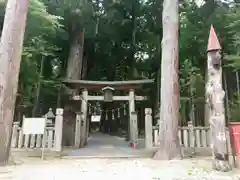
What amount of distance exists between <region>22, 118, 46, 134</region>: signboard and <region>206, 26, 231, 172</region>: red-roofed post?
4534 mm

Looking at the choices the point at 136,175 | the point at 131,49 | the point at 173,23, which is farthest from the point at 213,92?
the point at 131,49

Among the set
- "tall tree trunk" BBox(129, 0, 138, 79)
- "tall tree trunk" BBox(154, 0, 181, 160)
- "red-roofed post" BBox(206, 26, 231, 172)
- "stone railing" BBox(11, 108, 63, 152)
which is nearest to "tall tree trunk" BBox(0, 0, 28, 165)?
"stone railing" BBox(11, 108, 63, 152)

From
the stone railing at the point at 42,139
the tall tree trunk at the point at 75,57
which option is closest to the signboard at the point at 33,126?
the stone railing at the point at 42,139

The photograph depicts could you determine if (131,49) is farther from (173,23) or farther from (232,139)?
(232,139)

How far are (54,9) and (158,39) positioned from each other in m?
8.00

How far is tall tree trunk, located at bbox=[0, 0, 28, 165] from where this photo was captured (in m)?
5.32

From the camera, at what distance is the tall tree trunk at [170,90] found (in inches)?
257

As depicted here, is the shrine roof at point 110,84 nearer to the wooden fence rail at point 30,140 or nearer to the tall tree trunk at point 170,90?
the wooden fence rail at point 30,140

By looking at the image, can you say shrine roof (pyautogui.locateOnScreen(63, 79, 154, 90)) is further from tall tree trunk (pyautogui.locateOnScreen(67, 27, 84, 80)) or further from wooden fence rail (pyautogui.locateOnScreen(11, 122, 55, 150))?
wooden fence rail (pyautogui.locateOnScreen(11, 122, 55, 150))

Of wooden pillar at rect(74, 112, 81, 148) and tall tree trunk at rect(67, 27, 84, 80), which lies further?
tall tree trunk at rect(67, 27, 84, 80)

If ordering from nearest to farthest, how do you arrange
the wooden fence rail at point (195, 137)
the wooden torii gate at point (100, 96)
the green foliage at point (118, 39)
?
the wooden fence rail at point (195, 137), the green foliage at point (118, 39), the wooden torii gate at point (100, 96)

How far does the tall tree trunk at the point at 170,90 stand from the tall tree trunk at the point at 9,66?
12.9 feet

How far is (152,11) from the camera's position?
52.7 ft

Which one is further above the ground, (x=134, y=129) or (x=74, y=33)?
(x=74, y=33)
